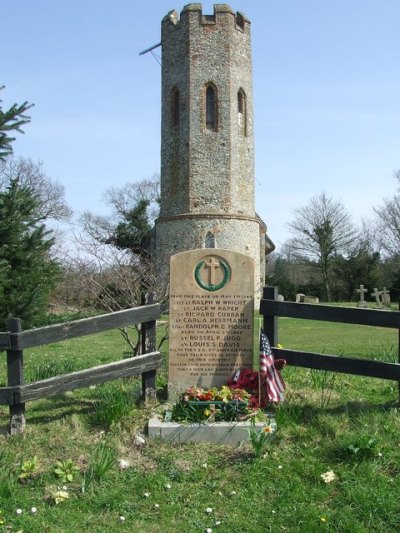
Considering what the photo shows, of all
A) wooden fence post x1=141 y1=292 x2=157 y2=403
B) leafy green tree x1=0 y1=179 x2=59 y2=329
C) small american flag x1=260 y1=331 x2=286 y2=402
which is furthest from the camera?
leafy green tree x1=0 y1=179 x2=59 y2=329

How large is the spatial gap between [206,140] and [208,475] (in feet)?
87.1

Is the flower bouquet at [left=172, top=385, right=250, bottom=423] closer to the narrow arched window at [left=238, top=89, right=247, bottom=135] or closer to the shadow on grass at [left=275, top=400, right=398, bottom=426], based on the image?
the shadow on grass at [left=275, top=400, right=398, bottom=426]

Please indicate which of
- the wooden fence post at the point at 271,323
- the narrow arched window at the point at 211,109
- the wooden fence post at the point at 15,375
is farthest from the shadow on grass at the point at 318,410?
the narrow arched window at the point at 211,109

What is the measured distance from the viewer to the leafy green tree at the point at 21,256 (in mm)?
12156

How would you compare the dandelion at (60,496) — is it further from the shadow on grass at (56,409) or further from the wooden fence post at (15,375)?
the shadow on grass at (56,409)

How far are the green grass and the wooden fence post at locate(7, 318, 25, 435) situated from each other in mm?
125

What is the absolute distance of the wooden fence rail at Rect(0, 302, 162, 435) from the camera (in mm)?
5684

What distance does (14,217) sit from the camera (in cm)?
1241

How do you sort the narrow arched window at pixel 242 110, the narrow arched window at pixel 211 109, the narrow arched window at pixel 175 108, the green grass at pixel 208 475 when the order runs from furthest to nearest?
the narrow arched window at pixel 242 110, the narrow arched window at pixel 175 108, the narrow arched window at pixel 211 109, the green grass at pixel 208 475

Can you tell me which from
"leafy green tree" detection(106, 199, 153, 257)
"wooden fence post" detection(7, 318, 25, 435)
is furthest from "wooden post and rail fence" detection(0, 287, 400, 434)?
"leafy green tree" detection(106, 199, 153, 257)

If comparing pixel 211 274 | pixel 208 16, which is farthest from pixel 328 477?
pixel 208 16

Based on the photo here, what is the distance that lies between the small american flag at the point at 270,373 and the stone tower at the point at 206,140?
23.4m

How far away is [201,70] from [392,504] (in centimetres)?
2843

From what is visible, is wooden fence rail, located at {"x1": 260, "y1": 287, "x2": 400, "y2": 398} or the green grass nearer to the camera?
the green grass
